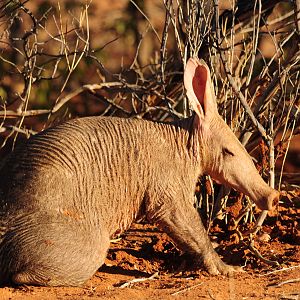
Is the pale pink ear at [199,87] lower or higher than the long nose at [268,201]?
higher

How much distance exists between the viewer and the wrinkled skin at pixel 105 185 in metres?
7.73

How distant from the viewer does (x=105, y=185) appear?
27.2 ft

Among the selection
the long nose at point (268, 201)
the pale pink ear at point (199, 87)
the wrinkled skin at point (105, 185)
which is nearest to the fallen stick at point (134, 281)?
the wrinkled skin at point (105, 185)

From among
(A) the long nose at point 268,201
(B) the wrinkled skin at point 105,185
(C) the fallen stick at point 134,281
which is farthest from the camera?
(A) the long nose at point 268,201

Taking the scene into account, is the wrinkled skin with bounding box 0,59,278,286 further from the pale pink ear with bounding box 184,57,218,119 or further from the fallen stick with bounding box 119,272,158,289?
the fallen stick with bounding box 119,272,158,289

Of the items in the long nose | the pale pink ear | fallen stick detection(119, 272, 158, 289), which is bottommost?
fallen stick detection(119, 272, 158, 289)

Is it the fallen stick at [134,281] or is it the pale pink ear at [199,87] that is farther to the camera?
the pale pink ear at [199,87]

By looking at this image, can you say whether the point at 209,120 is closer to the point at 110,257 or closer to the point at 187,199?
the point at 187,199

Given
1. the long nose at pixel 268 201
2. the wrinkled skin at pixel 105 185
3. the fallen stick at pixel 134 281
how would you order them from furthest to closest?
1. the long nose at pixel 268 201
2. the fallen stick at pixel 134 281
3. the wrinkled skin at pixel 105 185

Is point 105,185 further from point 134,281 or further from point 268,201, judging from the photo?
point 268,201

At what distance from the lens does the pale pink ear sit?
8578mm

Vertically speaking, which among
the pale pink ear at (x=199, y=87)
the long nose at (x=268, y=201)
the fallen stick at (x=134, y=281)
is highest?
the pale pink ear at (x=199, y=87)

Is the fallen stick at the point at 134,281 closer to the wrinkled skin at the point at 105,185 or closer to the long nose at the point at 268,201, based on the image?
the wrinkled skin at the point at 105,185

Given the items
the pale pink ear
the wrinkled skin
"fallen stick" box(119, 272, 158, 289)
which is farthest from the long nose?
"fallen stick" box(119, 272, 158, 289)
